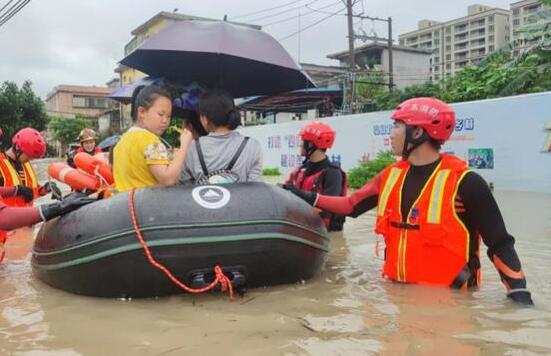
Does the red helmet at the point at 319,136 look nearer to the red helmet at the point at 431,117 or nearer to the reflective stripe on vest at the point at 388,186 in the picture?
the reflective stripe on vest at the point at 388,186

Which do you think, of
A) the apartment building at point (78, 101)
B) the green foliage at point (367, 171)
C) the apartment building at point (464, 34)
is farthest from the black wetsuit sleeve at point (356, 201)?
the apartment building at point (464, 34)

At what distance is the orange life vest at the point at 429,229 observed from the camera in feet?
11.6

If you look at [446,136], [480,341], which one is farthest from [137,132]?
[480,341]

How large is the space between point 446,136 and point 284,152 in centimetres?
1654

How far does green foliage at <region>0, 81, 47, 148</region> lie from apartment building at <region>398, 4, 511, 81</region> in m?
78.0

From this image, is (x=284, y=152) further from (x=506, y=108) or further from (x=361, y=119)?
(x=506, y=108)

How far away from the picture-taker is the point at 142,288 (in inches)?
144

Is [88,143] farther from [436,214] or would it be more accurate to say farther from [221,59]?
[436,214]

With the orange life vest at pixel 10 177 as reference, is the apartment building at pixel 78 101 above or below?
above

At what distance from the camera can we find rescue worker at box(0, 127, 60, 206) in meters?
5.73

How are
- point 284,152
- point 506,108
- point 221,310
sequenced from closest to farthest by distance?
point 221,310 < point 506,108 < point 284,152

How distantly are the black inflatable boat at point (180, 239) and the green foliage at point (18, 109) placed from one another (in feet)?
82.7

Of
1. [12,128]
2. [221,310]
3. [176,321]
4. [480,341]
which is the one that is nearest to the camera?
[480,341]

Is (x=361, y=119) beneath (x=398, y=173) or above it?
above
